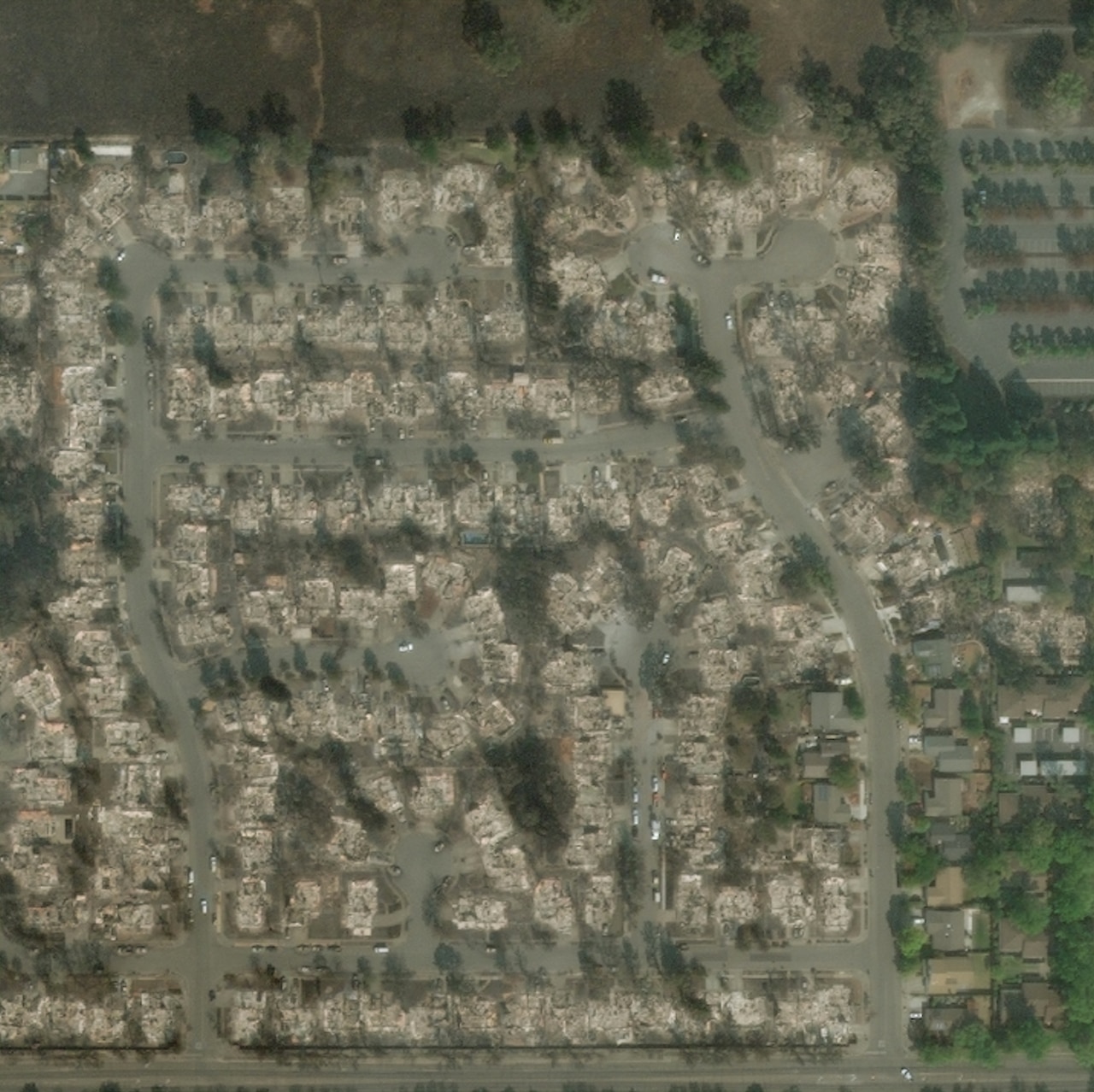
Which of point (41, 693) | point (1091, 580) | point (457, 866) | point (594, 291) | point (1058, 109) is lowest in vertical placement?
point (457, 866)

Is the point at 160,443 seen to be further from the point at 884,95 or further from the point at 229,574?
the point at 884,95

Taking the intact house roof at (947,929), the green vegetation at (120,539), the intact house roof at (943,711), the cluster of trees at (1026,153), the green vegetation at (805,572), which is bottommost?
the intact house roof at (947,929)

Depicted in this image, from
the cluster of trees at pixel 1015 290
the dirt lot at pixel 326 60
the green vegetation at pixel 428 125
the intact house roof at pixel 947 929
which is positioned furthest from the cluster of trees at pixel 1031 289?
the intact house roof at pixel 947 929

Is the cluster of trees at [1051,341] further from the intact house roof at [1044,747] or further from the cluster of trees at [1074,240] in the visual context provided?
the intact house roof at [1044,747]

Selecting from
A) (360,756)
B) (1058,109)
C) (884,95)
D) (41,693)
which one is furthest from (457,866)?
(1058,109)

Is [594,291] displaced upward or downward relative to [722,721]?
upward
